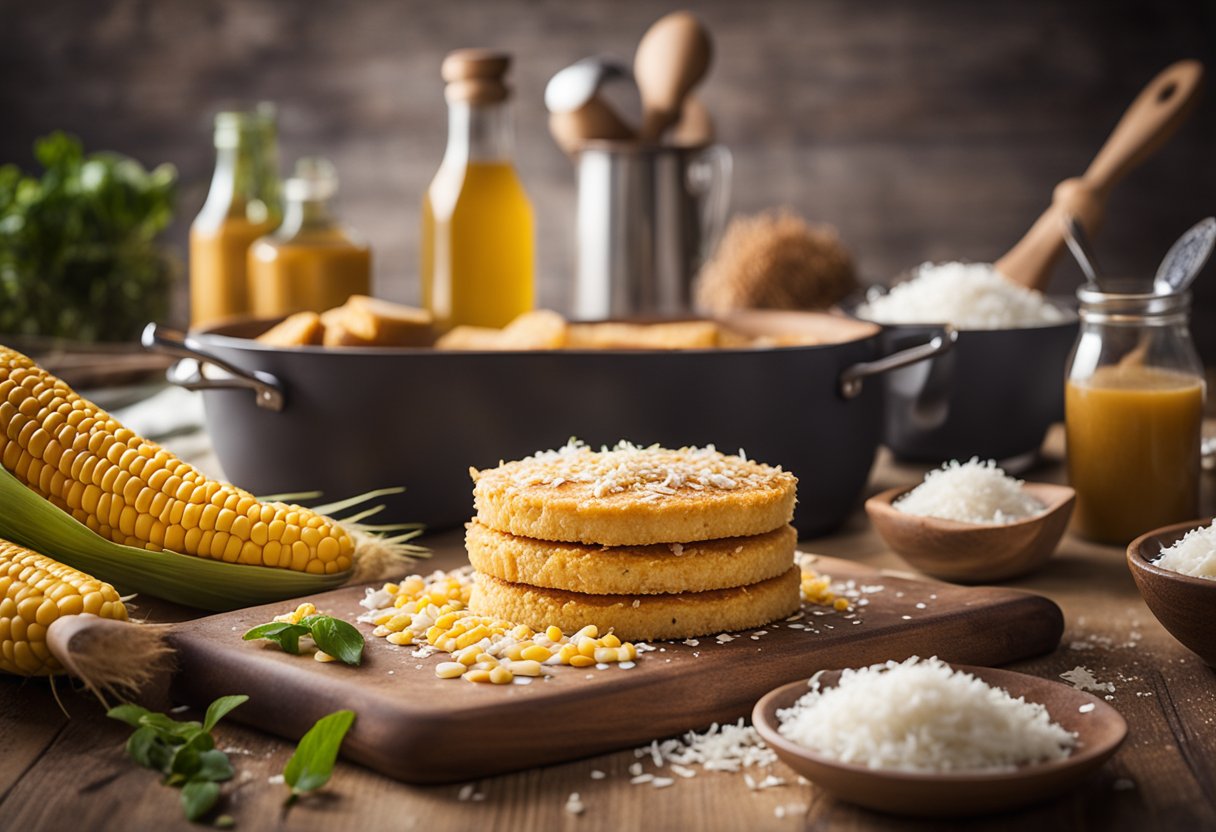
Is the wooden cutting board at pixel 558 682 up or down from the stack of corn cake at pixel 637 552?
down

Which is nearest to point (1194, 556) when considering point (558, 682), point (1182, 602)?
point (1182, 602)

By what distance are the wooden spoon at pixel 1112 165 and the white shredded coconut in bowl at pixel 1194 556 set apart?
899mm

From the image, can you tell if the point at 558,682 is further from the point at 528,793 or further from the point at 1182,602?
the point at 1182,602

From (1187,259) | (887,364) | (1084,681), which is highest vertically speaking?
(1187,259)

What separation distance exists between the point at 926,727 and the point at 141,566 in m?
0.78

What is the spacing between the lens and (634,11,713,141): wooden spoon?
2.21m

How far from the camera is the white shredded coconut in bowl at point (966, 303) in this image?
1948mm

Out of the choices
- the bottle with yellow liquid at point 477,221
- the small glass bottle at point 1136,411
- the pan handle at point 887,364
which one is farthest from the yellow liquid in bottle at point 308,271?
the small glass bottle at point 1136,411

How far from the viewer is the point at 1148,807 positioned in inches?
37.2

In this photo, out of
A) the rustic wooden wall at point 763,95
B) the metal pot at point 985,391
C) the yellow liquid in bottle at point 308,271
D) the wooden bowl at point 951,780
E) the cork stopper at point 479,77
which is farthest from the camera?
the rustic wooden wall at point 763,95

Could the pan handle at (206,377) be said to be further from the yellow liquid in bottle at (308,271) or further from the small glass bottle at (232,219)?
the small glass bottle at (232,219)

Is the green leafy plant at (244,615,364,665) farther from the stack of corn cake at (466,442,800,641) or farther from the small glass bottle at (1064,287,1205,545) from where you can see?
the small glass bottle at (1064,287,1205,545)

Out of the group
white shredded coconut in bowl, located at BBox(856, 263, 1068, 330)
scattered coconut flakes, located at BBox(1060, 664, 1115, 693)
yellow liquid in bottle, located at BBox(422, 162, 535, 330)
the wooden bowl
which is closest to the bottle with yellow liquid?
yellow liquid in bottle, located at BBox(422, 162, 535, 330)

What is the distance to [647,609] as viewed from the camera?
1.17 metres
